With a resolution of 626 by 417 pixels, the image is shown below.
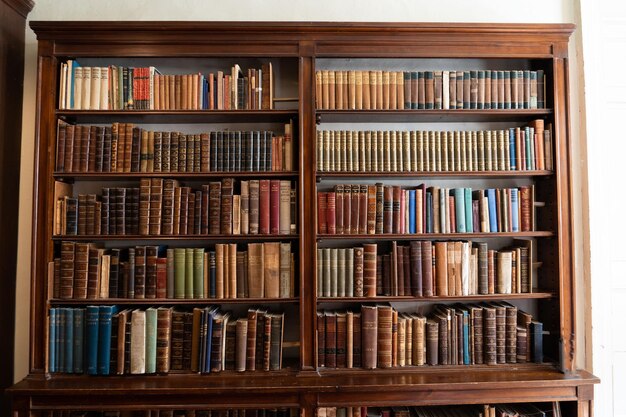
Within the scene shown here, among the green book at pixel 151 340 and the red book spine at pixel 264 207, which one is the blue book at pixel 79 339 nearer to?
the green book at pixel 151 340

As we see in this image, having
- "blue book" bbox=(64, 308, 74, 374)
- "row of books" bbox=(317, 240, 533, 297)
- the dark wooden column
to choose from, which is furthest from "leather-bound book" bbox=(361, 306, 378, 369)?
the dark wooden column

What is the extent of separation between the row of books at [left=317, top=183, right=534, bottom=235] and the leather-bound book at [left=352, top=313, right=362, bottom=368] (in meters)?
0.48

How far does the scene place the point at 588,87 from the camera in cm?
232

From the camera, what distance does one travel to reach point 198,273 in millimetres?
2082

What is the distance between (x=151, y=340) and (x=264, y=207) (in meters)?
0.91

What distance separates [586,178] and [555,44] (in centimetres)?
80

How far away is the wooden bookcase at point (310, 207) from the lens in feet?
6.36

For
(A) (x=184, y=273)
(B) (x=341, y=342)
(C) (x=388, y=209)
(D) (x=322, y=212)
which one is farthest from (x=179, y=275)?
(C) (x=388, y=209)

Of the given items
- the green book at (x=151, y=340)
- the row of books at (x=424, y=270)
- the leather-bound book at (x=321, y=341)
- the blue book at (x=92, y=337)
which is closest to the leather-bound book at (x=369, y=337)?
the row of books at (x=424, y=270)

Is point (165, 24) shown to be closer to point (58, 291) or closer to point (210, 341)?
point (58, 291)

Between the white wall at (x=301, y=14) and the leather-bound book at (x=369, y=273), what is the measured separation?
128cm

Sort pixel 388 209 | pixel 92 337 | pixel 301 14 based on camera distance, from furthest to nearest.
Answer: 1. pixel 301 14
2. pixel 388 209
3. pixel 92 337

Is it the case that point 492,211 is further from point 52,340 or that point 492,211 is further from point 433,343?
point 52,340

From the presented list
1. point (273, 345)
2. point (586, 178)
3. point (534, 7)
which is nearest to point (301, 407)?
point (273, 345)
